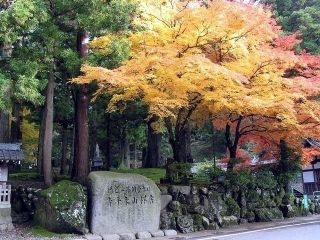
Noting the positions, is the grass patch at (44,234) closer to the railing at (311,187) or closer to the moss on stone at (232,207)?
the moss on stone at (232,207)

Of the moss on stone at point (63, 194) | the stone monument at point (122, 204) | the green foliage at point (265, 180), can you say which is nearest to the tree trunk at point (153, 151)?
the green foliage at point (265, 180)

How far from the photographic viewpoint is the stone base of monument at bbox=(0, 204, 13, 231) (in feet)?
42.9

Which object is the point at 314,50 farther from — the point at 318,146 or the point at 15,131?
the point at 15,131

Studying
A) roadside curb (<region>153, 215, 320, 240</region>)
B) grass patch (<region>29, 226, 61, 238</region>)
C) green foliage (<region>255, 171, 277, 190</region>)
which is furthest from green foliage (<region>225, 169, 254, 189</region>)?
grass patch (<region>29, 226, 61, 238</region>)

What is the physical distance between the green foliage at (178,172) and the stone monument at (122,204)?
7.48 feet

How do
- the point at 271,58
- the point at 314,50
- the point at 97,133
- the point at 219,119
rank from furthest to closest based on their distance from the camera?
the point at 97,133
the point at 314,50
the point at 219,119
the point at 271,58

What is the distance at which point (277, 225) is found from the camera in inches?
A: 652

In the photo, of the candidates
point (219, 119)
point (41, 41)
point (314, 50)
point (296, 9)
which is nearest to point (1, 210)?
point (41, 41)

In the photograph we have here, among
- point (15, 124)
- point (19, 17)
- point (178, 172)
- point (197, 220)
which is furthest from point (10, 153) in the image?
point (15, 124)

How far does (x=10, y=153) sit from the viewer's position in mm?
13516

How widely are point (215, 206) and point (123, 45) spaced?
806 cm

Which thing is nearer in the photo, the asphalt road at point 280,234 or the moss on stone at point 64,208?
the moss on stone at point 64,208

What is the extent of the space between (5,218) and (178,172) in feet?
23.9

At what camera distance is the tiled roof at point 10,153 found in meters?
13.2
